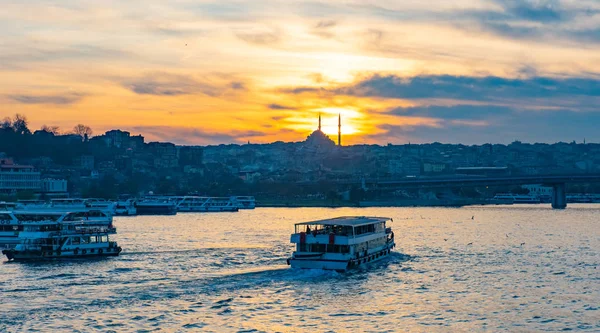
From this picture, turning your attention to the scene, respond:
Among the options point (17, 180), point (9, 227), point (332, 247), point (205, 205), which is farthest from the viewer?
point (17, 180)

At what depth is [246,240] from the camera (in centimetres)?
7612

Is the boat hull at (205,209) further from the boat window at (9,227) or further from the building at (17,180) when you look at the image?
the boat window at (9,227)

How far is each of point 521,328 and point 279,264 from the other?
72.1 feet

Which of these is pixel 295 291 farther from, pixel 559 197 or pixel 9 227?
pixel 559 197

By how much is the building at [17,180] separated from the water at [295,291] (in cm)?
9896

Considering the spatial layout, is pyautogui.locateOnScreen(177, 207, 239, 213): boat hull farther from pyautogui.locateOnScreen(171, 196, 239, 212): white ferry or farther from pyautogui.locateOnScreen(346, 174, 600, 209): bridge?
pyautogui.locateOnScreen(346, 174, 600, 209): bridge

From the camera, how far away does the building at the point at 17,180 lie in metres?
162

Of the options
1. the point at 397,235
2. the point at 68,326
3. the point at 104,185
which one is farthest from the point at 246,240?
the point at 104,185

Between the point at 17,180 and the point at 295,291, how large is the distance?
12961 cm

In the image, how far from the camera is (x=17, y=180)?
164 meters

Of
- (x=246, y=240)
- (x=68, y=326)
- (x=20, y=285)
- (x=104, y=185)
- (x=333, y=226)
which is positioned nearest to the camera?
(x=68, y=326)

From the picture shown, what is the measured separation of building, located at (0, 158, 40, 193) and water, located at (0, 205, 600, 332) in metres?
99.0

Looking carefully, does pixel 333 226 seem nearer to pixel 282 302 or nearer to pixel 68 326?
pixel 282 302

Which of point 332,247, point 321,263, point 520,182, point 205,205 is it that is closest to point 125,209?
point 205,205
